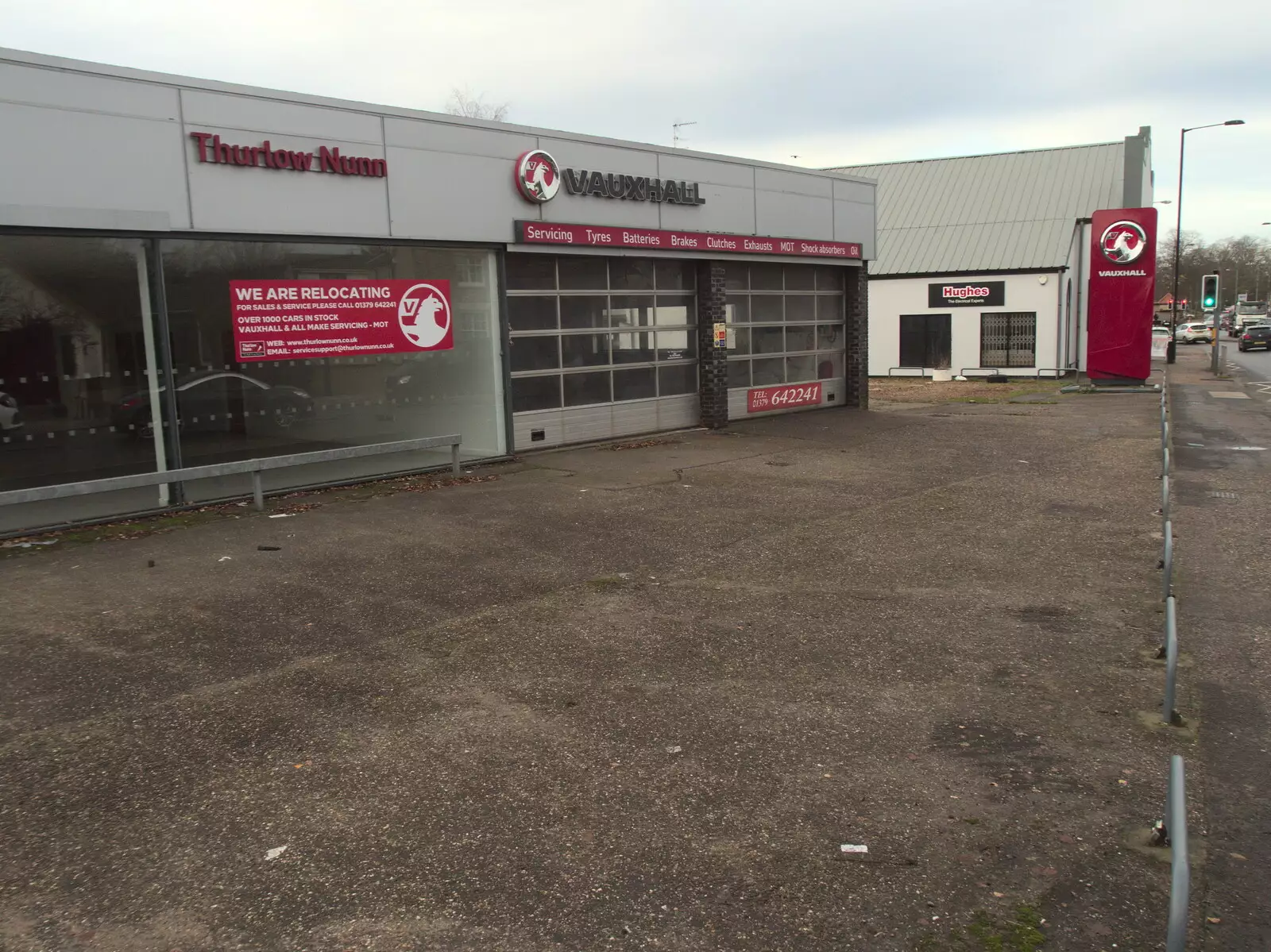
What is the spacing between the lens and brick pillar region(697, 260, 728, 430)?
1930cm

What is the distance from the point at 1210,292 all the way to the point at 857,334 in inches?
738

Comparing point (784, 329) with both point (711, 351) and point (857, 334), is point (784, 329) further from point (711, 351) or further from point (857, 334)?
point (711, 351)

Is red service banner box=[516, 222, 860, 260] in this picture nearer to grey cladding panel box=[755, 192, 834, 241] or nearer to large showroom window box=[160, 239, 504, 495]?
grey cladding panel box=[755, 192, 834, 241]

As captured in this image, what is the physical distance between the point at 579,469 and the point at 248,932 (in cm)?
1119

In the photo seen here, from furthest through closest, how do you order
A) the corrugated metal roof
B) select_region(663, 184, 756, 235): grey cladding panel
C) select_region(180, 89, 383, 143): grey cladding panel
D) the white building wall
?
the corrugated metal roof
the white building wall
select_region(663, 184, 756, 235): grey cladding panel
select_region(180, 89, 383, 143): grey cladding panel

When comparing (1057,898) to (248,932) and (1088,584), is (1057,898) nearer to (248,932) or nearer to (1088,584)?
(248,932)

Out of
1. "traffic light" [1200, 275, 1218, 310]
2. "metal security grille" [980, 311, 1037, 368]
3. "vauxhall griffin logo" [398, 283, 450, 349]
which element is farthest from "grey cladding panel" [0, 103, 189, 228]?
"traffic light" [1200, 275, 1218, 310]

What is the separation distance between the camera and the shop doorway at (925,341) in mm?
36562

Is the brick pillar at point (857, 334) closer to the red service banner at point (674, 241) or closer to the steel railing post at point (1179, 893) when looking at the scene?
the red service banner at point (674, 241)

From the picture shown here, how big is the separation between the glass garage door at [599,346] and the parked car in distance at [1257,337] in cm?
5257

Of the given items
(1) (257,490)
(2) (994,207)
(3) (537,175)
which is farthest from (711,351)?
(2) (994,207)

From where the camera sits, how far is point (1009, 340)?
35.6 meters

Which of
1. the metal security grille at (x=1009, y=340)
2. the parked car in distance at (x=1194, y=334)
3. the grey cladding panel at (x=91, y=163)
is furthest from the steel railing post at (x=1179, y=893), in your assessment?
the parked car in distance at (x=1194, y=334)

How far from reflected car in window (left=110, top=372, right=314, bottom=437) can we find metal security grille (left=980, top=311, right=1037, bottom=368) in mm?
28286
